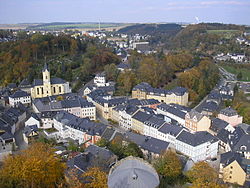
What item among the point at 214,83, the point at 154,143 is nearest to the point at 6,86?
the point at 154,143

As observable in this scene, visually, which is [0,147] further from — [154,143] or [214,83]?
[214,83]

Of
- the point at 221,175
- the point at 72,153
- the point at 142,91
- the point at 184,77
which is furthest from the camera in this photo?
the point at 184,77

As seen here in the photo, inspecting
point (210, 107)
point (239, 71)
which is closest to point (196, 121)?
point (210, 107)

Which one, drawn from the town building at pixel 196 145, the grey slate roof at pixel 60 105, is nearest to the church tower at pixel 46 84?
the grey slate roof at pixel 60 105

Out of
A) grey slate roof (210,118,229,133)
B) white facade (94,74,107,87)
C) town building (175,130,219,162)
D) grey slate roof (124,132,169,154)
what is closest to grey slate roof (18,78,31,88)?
white facade (94,74,107,87)

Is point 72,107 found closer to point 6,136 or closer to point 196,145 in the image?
point 6,136

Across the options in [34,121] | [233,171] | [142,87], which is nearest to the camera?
[233,171]

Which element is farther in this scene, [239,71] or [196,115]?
[239,71]
